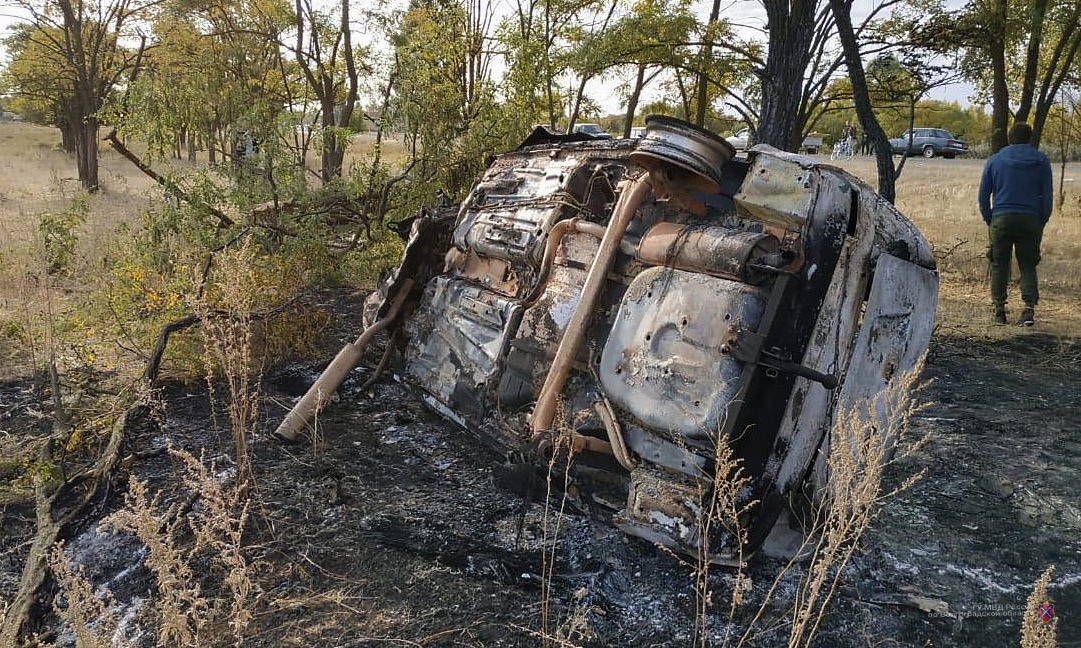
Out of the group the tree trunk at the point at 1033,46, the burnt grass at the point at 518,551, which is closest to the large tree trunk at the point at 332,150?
the burnt grass at the point at 518,551

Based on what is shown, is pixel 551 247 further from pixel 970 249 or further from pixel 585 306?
pixel 970 249

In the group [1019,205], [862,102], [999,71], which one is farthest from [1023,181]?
[999,71]

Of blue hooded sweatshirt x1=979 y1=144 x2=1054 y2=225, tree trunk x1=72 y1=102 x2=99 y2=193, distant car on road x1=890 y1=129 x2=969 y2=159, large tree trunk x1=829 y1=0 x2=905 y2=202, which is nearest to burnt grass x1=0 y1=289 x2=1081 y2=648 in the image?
blue hooded sweatshirt x1=979 y1=144 x2=1054 y2=225

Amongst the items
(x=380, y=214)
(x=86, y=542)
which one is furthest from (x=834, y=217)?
(x=380, y=214)

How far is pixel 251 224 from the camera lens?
6211 millimetres

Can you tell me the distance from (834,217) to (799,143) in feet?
29.1

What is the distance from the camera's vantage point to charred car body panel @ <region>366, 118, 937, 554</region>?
264 cm

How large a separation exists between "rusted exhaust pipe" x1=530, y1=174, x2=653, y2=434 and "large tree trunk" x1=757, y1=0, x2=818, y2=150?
4.47m

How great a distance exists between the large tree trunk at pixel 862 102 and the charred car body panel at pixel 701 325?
4781 mm

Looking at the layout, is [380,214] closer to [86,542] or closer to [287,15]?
[86,542]

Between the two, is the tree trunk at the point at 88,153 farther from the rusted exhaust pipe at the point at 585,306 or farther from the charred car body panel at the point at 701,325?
the rusted exhaust pipe at the point at 585,306

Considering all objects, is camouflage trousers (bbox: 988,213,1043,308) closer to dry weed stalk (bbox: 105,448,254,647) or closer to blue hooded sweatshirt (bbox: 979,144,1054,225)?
blue hooded sweatshirt (bbox: 979,144,1054,225)

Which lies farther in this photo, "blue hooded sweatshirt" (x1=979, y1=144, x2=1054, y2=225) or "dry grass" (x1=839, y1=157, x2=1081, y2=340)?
"dry grass" (x1=839, y1=157, x2=1081, y2=340)

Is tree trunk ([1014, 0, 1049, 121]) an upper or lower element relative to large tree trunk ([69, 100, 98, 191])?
upper
